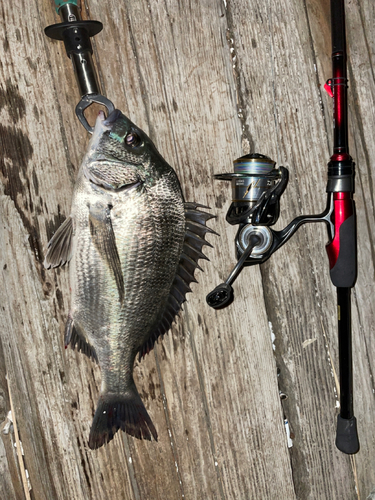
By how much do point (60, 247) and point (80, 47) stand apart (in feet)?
1.96

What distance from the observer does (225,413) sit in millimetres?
1429

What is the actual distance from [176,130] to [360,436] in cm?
128

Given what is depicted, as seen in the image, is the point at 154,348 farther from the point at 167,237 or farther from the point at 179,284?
the point at 167,237

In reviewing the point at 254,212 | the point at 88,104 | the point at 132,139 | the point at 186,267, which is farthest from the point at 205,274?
the point at 88,104

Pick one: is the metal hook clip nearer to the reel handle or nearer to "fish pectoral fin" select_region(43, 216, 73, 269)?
"fish pectoral fin" select_region(43, 216, 73, 269)

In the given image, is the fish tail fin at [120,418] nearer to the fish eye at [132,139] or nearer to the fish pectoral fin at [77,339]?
the fish pectoral fin at [77,339]

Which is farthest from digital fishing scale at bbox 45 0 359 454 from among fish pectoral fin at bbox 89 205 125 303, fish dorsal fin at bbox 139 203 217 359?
fish pectoral fin at bbox 89 205 125 303

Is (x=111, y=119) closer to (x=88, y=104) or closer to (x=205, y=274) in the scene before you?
(x=88, y=104)

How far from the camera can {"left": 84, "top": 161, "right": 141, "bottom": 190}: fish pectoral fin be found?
3.71ft

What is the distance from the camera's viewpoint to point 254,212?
123 cm

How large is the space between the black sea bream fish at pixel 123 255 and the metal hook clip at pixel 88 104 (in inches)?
2.1

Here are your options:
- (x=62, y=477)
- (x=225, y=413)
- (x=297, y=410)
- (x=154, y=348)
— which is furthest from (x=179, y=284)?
(x=62, y=477)

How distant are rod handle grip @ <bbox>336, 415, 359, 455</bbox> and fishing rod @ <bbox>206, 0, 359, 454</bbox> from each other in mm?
310

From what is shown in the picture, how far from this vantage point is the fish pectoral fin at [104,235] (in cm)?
113
